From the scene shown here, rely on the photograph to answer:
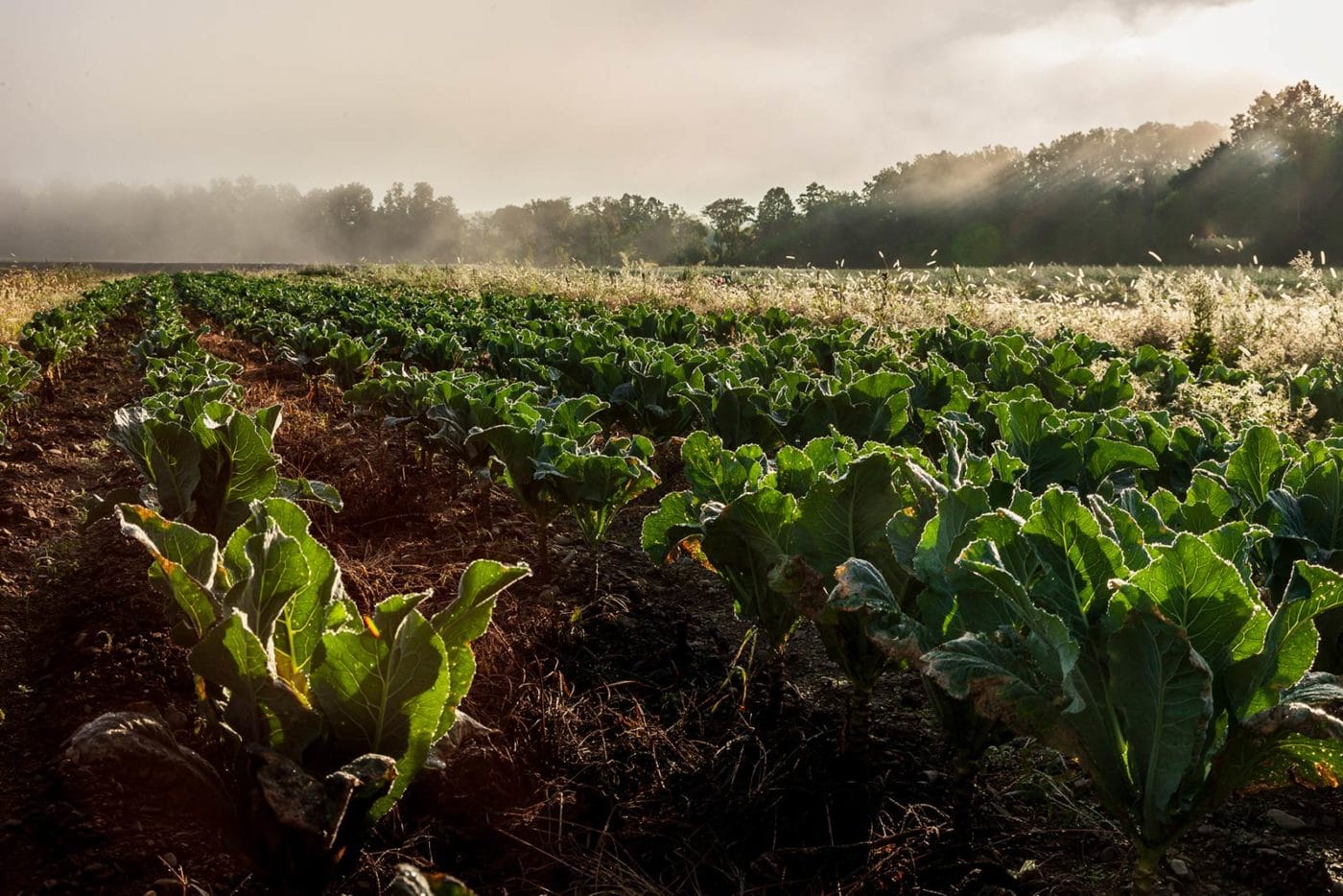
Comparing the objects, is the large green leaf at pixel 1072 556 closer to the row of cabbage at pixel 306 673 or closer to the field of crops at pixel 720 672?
the field of crops at pixel 720 672

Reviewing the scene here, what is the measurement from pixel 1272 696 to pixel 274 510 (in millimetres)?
1929

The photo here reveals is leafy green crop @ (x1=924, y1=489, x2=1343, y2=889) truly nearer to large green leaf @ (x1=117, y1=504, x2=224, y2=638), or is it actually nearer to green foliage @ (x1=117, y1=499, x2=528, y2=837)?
green foliage @ (x1=117, y1=499, x2=528, y2=837)

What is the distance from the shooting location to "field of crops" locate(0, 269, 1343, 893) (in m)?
1.48

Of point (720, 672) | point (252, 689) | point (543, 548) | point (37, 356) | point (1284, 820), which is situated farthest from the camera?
point (37, 356)

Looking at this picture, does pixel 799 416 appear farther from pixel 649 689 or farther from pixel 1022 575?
pixel 1022 575

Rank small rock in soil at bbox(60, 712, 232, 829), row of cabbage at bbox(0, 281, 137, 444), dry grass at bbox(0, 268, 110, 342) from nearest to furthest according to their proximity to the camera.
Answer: small rock in soil at bbox(60, 712, 232, 829)
row of cabbage at bbox(0, 281, 137, 444)
dry grass at bbox(0, 268, 110, 342)

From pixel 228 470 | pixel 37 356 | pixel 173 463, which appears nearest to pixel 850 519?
pixel 228 470

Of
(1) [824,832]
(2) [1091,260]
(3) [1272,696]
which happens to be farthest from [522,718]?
(2) [1091,260]

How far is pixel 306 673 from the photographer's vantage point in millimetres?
1823

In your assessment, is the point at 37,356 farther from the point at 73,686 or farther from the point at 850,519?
the point at 850,519

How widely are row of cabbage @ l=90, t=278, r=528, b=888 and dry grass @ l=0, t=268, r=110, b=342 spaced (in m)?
14.8

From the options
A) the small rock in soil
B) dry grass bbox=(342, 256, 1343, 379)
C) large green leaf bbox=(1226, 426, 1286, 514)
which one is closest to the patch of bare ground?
the small rock in soil

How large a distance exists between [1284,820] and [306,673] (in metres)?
2.33

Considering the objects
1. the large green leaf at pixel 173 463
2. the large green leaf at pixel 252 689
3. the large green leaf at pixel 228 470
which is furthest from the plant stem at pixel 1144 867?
the large green leaf at pixel 173 463
